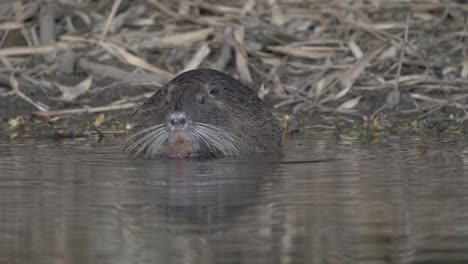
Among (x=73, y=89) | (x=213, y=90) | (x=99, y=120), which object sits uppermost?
(x=73, y=89)

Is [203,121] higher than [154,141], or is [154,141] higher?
[203,121]

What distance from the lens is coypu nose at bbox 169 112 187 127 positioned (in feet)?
24.8

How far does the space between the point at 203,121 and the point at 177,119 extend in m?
0.47

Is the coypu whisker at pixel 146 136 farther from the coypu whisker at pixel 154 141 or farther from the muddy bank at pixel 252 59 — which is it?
the muddy bank at pixel 252 59

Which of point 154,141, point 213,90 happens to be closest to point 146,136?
point 154,141

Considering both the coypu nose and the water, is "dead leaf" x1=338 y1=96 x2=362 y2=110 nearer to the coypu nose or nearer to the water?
the water

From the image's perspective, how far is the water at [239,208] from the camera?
4.48 m

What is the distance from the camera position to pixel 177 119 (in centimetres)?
755

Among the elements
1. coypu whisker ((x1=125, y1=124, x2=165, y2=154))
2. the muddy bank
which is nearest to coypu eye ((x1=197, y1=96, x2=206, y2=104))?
coypu whisker ((x1=125, y1=124, x2=165, y2=154))

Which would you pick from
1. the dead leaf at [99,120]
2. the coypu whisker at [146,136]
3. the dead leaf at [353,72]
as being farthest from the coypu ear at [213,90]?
the dead leaf at [353,72]

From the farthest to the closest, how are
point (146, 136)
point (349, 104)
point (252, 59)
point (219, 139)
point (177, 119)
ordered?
point (252, 59) → point (349, 104) → point (219, 139) → point (146, 136) → point (177, 119)

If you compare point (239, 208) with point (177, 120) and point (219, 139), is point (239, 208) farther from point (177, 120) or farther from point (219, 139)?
point (219, 139)

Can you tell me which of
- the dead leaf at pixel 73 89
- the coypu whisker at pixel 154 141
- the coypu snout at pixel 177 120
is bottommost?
the coypu whisker at pixel 154 141

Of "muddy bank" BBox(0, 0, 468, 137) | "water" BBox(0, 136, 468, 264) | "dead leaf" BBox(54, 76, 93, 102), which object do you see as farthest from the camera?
"dead leaf" BBox(54, 76, 93, 102)
